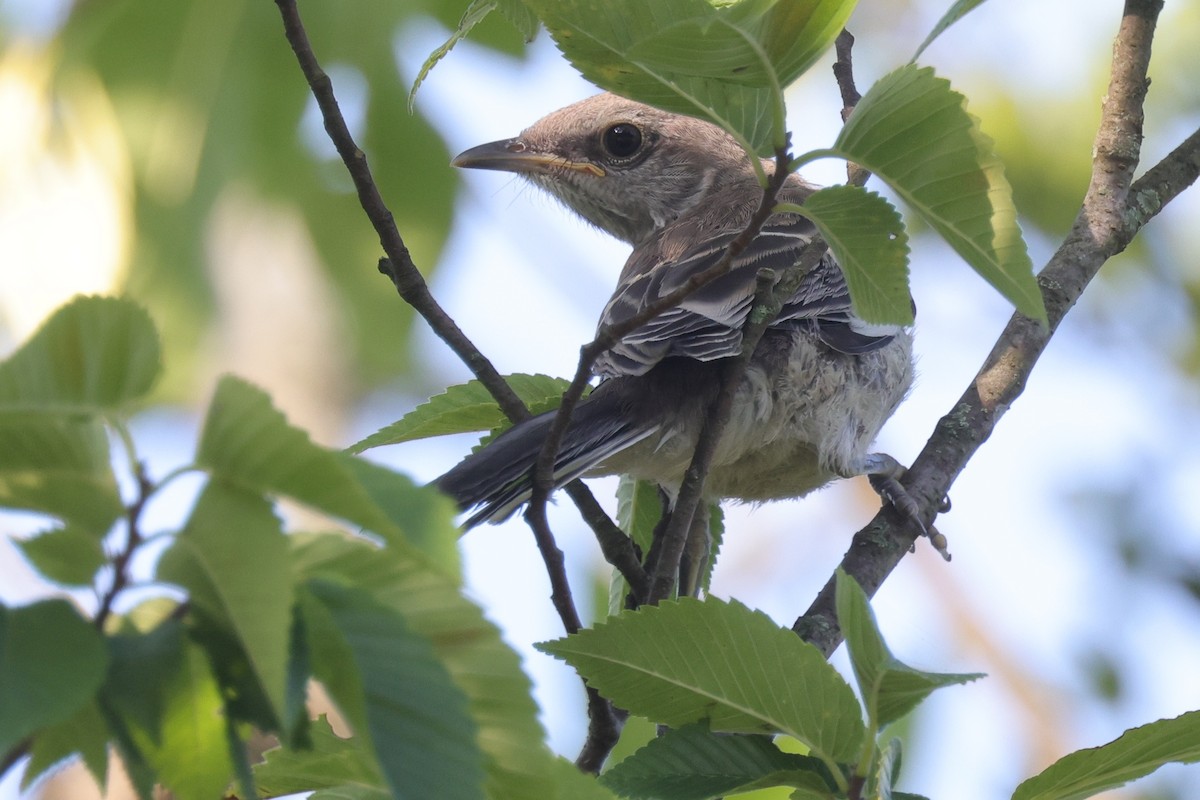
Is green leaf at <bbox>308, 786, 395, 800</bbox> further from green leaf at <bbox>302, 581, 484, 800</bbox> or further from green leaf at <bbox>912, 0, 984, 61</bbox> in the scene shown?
green leaf at <bbox>912, 0, 984, 61</bbox>

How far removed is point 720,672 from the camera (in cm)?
192

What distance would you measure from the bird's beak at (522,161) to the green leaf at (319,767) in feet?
10.5

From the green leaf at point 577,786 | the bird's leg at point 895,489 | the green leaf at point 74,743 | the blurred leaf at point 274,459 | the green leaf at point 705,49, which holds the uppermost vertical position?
the bird's leg at point 895,489

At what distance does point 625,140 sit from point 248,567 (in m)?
3.94

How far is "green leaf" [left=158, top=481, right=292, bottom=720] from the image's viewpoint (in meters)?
1.13

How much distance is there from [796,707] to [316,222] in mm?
3835

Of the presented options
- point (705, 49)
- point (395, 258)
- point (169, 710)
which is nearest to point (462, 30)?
point (395, 258)

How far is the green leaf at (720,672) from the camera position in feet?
6.04

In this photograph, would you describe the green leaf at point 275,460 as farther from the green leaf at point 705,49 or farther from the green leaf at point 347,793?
the green leaf at point 347,793

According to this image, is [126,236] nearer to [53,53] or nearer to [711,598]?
[53,53]

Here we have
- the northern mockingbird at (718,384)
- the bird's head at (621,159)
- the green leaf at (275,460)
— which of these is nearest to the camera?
the green leaf at (275,460)

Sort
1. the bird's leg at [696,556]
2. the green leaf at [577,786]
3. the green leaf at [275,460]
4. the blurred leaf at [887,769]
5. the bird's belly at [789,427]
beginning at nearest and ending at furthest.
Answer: the green leaf at [275,460] < the green leaf at [577,786] < the blurred leaf at [887,769] < the bird's leg at [696,556] < the bird's belly at [789,427]

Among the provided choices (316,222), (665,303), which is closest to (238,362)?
(316,222)

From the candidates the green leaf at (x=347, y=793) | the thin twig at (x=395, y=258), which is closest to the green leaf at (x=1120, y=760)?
the thin twig at (x=395, y=258)
